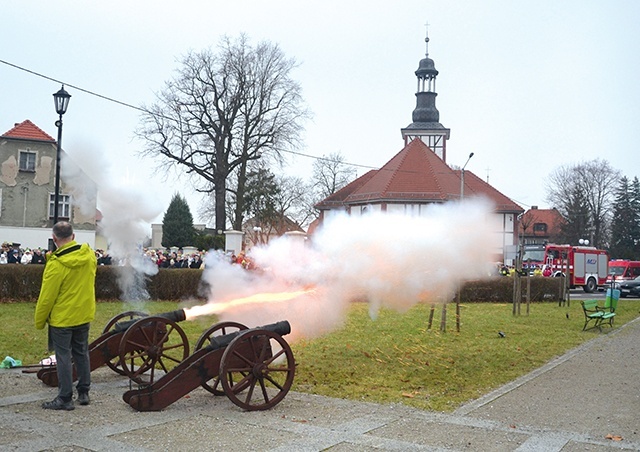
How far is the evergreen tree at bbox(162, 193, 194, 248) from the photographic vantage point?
34.0 metres

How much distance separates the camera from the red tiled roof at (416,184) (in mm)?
47438

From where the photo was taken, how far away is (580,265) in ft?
132

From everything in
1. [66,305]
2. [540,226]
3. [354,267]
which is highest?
[540,226]

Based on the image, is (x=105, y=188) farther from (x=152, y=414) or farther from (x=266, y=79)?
(x=266, y=79)

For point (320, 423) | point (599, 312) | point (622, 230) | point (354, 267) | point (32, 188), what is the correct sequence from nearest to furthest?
point (320, 423), point (354, 267), point (32, 188), point (599, 312), point (622, 230)

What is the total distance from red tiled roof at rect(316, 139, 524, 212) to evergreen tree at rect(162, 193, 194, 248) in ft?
54.6

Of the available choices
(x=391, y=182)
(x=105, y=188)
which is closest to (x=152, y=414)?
(x=105, y=188)

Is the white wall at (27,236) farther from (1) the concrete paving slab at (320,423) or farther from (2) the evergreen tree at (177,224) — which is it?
(1) the concrete paving slab at (320,423)

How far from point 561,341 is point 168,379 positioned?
10.5 m

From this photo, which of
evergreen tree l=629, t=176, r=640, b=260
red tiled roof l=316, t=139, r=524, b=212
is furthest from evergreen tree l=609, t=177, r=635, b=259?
red tiled roof l=316, t=139, r=524, b=212

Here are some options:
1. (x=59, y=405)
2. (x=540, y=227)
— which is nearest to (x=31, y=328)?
(x=59, y=405)

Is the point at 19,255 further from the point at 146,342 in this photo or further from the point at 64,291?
the point at 64,291

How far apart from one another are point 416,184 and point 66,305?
141 ft

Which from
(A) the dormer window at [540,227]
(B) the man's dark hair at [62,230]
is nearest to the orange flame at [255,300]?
(B) the man's dark hair at [62,230]
